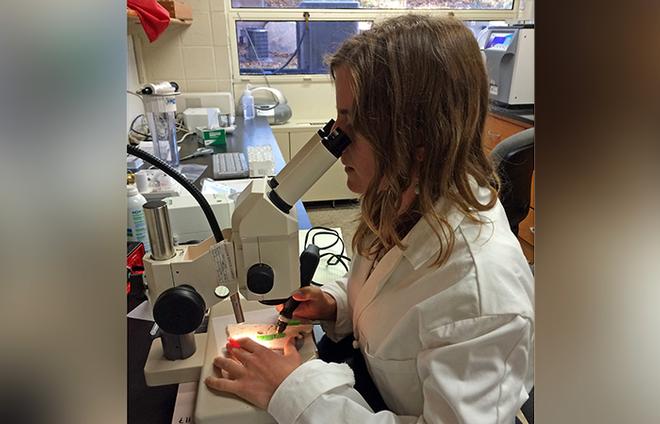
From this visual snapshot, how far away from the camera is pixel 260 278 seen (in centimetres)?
73

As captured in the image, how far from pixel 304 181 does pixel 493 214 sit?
1.23ft

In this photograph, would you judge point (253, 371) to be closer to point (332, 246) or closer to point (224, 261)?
point (224, 261)

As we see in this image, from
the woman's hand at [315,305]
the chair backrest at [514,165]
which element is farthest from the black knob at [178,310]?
the chair backrest at [514,165]

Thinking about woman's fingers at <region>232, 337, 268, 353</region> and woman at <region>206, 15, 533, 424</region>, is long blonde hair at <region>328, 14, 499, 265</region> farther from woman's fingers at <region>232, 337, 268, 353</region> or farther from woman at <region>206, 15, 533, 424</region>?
woman's fingers at <region>232, 337, 268, 353</region>

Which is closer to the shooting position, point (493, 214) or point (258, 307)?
point (493, 214)

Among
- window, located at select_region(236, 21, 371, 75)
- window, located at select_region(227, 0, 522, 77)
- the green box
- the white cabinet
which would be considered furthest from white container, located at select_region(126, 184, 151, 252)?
window, located at select_region(236, 21, 371, 75)

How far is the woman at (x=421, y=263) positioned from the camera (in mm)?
699

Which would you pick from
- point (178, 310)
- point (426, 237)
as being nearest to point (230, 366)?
point (178, 310)

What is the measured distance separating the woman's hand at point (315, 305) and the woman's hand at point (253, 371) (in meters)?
0.16

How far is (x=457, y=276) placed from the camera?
0.76 m

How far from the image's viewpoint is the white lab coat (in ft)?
2.26
